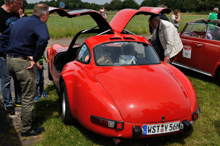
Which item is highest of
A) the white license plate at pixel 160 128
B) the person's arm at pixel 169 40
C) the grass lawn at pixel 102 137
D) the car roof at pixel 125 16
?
the car roof at pixel 125 16

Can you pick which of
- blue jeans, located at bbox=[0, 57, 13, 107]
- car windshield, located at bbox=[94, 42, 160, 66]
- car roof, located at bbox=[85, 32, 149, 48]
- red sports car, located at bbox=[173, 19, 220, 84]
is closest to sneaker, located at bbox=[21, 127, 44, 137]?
blue jeans, located at bbox=[0, 57, 13, 107]

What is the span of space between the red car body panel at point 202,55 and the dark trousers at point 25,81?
4.85 metres

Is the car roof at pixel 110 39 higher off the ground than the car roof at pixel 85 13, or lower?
lower

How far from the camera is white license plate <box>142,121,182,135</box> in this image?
304 cm

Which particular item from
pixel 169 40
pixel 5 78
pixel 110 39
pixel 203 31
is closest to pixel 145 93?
pixel 110 39

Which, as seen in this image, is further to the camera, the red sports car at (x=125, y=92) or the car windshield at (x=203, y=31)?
the car windshield at (x=203, y=31)

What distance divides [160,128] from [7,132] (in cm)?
259

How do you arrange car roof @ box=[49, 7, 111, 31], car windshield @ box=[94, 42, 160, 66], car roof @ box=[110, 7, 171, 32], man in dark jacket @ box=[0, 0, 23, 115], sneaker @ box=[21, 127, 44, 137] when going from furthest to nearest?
car roof @ box=[110, 7, 171, 32], car roof @ box=[49, 7, 111, 31], man in dark jacket @ box=[0, 0, 23, 115], car windshield @ box=[94, 42, 160, 66], sneaker @ box=[21, 127, 44, 137]

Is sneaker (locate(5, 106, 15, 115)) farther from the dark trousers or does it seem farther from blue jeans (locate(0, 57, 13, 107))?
the dark trousers

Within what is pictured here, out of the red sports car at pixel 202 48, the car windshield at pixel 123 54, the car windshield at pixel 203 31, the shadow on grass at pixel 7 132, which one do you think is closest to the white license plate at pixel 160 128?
the car windshield at pixel 123 54

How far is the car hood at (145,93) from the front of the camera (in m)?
3.06

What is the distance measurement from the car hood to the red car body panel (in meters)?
3.07

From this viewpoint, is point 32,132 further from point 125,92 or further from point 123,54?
point 123,54

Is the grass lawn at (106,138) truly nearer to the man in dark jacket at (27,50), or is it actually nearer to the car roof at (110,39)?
the man in dark jacket at (27,50)
